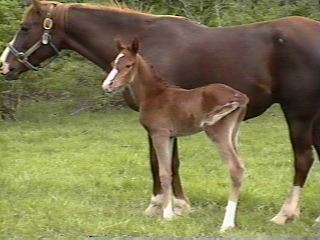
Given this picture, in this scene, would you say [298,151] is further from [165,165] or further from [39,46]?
[39,46]

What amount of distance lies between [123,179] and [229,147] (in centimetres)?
261

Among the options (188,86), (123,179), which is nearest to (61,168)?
(123,179)

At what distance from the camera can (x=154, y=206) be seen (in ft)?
21.4

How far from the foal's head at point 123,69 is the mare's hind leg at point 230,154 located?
749mm

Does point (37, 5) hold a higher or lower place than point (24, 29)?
higher

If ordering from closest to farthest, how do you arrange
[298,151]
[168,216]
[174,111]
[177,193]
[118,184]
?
[174,111] < [168,216] < [298,151] < [177,193] < [118,184]

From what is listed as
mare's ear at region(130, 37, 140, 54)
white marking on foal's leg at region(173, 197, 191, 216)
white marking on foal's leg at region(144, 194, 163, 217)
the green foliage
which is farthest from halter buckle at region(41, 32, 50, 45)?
the green foliage

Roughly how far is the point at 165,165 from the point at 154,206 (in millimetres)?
600

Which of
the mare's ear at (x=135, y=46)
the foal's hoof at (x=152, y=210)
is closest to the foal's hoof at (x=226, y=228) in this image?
the foal's hoof at (x=152, y=210)

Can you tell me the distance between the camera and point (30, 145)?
11.5 meters

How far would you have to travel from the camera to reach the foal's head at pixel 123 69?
580 cm

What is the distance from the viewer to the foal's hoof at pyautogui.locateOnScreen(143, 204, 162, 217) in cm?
641

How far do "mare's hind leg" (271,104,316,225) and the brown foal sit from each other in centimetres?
55

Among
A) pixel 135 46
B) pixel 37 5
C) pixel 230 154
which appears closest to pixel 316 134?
pixel 230 154
